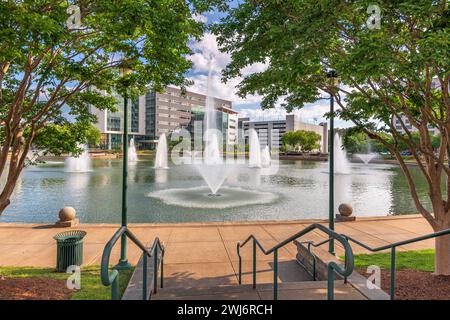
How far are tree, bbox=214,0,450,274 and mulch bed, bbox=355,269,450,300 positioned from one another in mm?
492

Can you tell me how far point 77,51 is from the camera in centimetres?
782

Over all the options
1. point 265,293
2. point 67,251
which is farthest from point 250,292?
point 67,251

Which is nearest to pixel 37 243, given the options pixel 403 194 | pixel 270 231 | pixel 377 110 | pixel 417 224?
pixel 270 231

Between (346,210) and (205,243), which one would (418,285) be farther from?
(346,210)

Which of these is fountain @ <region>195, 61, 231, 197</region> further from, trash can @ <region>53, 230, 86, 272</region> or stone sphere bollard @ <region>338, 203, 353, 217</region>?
trash can @ <region>53, 230, 86, 272</region>

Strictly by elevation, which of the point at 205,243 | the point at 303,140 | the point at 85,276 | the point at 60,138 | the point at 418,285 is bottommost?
the point at 205,243

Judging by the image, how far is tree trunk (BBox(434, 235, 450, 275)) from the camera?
6973 mm

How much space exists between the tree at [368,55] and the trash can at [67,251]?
6603 millimetres

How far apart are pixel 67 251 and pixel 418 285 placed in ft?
28.1

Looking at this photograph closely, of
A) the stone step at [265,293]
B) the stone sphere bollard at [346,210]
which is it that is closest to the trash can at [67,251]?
the stone step at [265,293]

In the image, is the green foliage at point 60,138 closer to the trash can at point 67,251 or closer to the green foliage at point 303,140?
the trash can at point 67,251

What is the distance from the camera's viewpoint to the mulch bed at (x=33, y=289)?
18.2 ft

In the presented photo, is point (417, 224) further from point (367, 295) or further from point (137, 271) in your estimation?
point (137, 271)

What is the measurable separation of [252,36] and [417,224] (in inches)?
453
